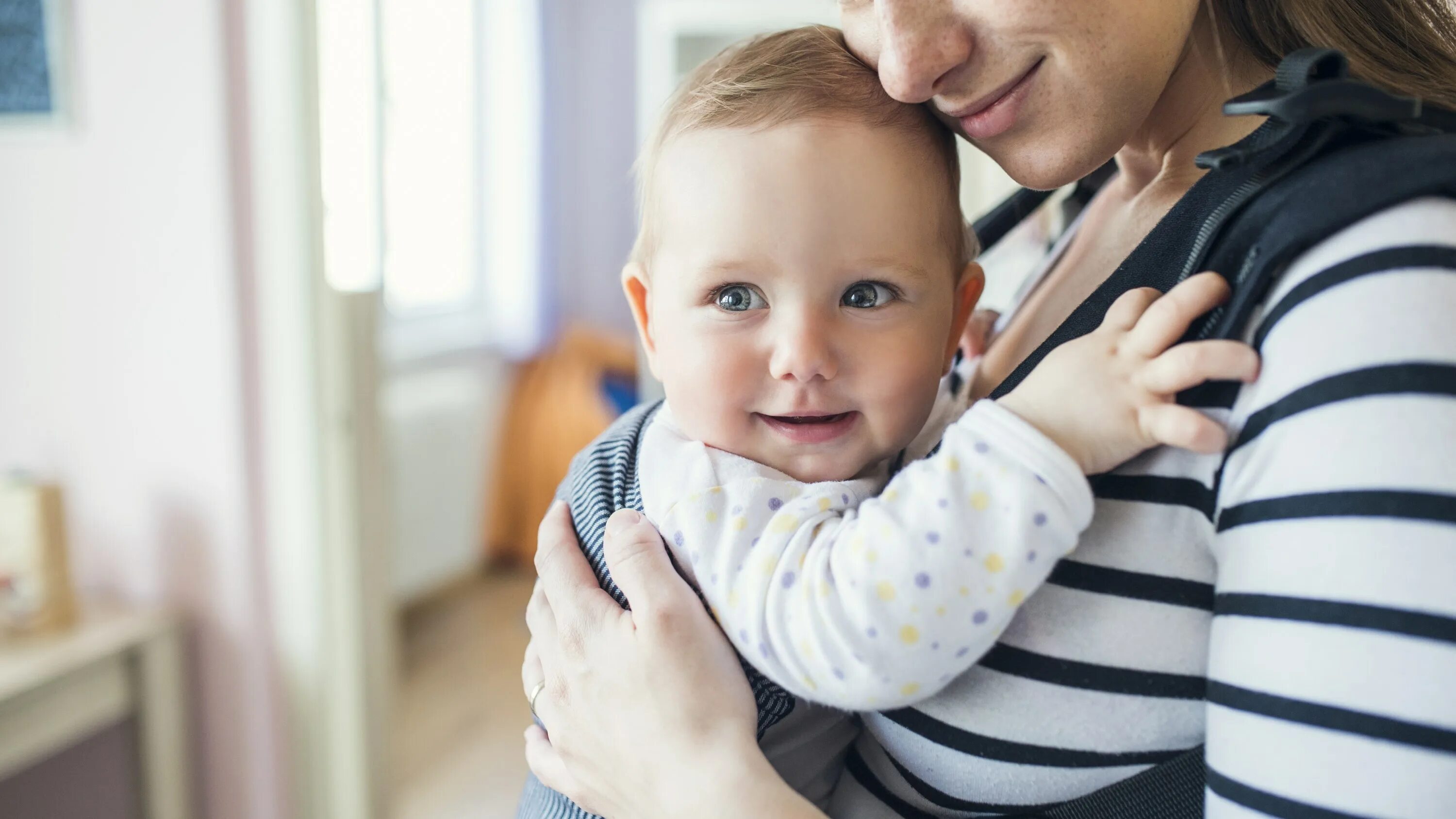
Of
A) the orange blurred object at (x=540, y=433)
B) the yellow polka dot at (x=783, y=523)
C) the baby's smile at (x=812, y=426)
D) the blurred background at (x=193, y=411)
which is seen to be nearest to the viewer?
the yellow polka dot at (x=783, y=523)

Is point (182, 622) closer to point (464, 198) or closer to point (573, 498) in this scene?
point (573, 498)

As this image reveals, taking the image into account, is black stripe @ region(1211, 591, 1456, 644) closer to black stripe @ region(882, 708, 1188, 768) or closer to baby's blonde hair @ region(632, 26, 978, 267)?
black stripe @ region(882, 708, 1188, 768)

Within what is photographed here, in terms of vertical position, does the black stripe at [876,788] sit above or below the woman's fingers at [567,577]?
below

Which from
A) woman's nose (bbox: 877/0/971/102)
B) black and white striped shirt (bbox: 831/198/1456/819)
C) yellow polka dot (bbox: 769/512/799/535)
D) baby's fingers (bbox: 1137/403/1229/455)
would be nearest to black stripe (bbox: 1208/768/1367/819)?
black and white striped shirt (bbox: 831/198/1456/819)

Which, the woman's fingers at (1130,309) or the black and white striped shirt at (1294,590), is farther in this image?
the woman's fingers at (1130,309)

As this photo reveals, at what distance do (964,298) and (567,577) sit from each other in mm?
474

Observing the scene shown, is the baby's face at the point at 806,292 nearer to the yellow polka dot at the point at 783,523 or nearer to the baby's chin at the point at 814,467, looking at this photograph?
the baby's chin at the point at 814,467

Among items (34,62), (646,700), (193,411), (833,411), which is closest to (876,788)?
(646,700)

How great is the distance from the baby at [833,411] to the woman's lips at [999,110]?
54 mm

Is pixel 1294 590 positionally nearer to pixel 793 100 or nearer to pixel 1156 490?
pixel 1156 490

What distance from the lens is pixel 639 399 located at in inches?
174

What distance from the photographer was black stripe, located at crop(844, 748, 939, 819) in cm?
81

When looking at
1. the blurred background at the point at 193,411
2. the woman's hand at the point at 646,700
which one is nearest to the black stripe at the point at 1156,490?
the woman's hand at the point at 646,700

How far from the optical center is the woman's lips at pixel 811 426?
87cm
